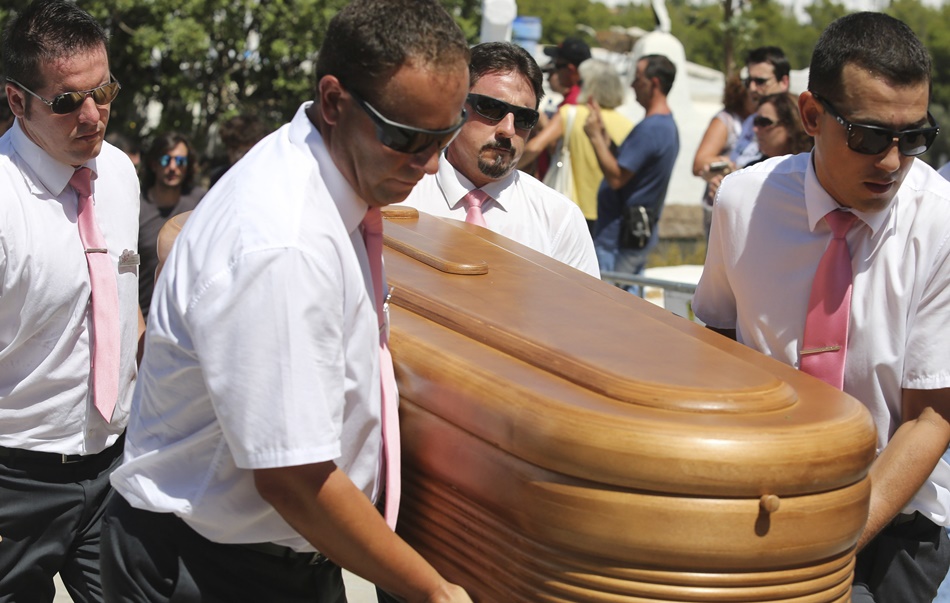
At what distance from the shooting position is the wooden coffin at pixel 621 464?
5.68 feet

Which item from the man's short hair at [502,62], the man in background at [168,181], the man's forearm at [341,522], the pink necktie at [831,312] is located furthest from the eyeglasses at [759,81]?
the man's forearm at [341,522]

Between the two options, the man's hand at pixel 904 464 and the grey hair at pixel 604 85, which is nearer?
the man's hand at pixel 904 464

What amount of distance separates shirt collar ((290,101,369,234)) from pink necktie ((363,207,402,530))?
0.20ft

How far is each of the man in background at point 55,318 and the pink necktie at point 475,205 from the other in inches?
40.8

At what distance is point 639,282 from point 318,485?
3.79 meters

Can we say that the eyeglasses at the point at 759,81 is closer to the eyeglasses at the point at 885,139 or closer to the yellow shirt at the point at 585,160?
the yellow shirt at the point at 585,160

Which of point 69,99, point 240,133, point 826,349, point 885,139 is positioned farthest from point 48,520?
point 240,133

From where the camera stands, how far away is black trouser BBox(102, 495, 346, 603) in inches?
81.9

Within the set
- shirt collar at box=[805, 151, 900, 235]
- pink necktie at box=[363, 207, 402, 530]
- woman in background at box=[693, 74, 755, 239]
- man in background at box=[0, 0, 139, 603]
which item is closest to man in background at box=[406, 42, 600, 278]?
shirt collar at box=[805, 151, 900, 235]

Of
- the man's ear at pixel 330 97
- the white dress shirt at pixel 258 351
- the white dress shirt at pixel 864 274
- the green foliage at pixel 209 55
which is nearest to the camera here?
the white dress shirt at pixel 258 351

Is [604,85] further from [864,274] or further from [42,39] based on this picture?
[864,274]

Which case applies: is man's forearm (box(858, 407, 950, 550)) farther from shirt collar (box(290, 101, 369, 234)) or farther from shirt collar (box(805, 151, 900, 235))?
shirt collar (box(290, 101, 369, 234))

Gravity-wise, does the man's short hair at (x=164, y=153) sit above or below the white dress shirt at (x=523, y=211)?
below

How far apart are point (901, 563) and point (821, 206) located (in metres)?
0.84
